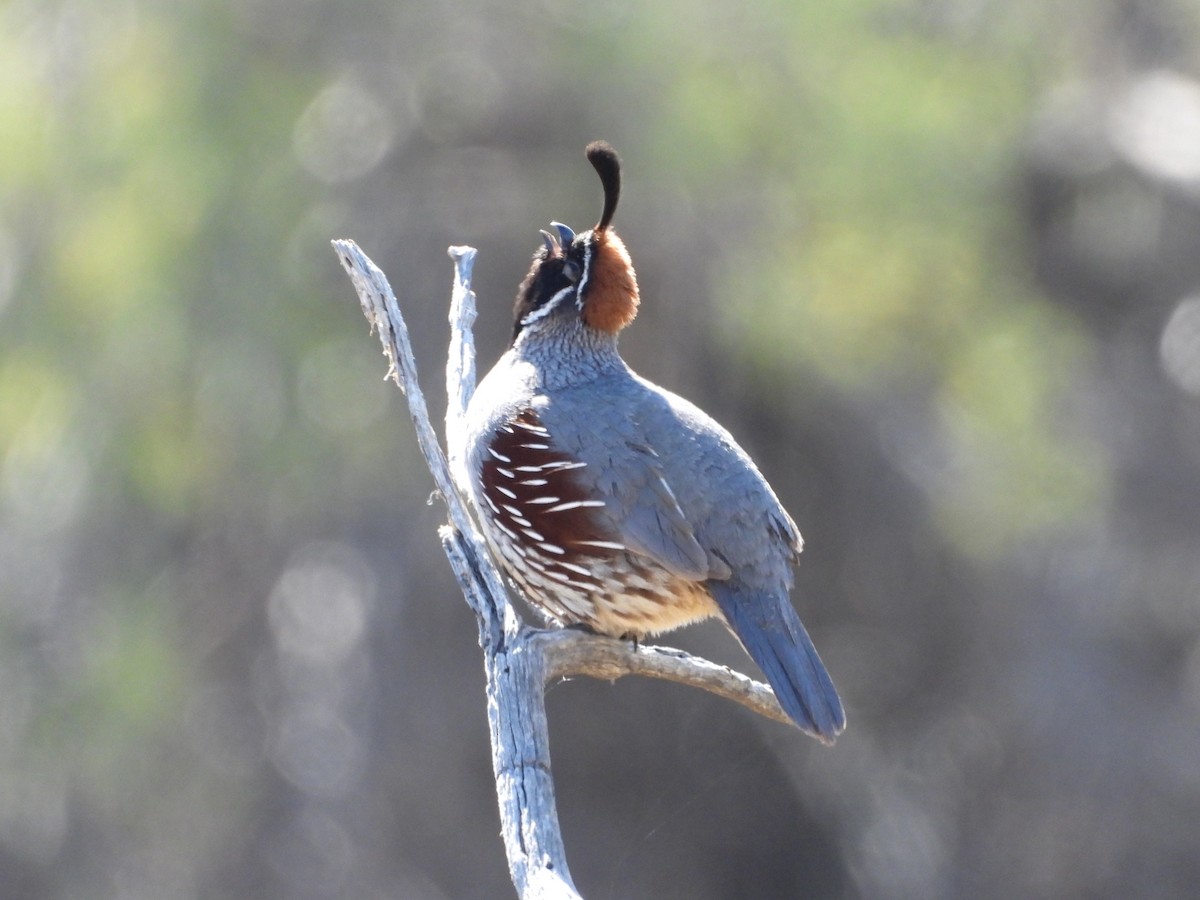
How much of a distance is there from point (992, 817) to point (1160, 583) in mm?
1547

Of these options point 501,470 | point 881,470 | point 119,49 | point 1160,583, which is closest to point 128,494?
point 119,49

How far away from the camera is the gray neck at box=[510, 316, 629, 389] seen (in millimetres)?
4629

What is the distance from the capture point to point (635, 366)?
7582 mm

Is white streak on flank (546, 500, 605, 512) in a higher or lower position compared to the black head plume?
lower

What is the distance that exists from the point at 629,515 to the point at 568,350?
0.73 meters

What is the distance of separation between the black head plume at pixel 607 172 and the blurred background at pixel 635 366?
9.04ft

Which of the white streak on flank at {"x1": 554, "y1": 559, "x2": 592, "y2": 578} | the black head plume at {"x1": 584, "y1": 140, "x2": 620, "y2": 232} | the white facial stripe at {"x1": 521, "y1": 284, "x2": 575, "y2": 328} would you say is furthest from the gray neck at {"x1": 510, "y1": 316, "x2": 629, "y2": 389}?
the white streak on flank at {"x1": 554, "y1": 559, "x2": 592, "y2": 578}

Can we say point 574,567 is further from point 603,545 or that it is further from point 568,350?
point 568,350

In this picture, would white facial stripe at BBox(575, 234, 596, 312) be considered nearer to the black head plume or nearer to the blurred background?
the black head plume

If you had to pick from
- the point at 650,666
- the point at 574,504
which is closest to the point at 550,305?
the point at 574,504

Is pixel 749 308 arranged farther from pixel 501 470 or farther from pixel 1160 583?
pixel 501 470

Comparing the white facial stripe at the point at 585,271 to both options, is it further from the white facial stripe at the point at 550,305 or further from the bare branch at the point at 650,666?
the bare branch at the point at 650,666

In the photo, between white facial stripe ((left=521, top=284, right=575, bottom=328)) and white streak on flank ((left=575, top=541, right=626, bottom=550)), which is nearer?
white streak on flank ((left=575, top=541, right=626, bottom=550))

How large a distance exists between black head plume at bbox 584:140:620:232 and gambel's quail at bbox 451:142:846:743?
0.62 metres
